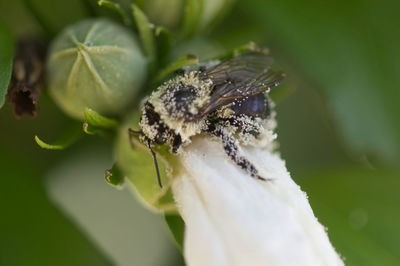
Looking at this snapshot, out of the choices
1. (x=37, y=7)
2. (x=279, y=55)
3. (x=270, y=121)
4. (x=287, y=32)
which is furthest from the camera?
(x=279, y=55)

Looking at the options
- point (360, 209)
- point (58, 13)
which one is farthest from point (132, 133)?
point (360, 209)

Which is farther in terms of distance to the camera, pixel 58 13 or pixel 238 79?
pixel 58 13

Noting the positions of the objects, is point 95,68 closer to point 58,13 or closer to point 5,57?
point 5,57

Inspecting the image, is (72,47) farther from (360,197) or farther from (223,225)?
(360,197)

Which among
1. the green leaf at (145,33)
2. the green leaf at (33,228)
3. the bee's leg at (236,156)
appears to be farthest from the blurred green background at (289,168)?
the bee's leg at (236,156)

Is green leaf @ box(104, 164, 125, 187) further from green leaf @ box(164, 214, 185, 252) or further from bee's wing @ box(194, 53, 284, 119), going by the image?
bee's wing @ box(194, 53, 284, 119)

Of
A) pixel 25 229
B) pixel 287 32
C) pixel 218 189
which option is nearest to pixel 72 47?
pixel 218 189
